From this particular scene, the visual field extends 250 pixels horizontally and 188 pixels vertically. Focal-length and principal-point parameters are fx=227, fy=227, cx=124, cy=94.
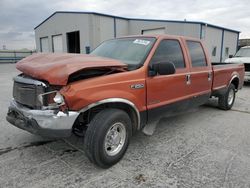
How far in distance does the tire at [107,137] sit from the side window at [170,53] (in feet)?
3.93

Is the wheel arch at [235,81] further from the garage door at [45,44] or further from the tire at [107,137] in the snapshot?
the garage door at [45,44]

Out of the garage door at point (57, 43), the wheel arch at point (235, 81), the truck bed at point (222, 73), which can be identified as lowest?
the wheel arch at point (235, 81)

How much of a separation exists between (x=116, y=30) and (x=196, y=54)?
16650mm

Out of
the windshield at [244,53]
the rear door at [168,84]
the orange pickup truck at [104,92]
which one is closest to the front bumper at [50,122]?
A: the orange pickup truck at [104,92]

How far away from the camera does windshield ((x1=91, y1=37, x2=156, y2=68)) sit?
377 centimetres

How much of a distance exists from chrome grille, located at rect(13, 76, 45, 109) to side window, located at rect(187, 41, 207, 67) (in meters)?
3.12

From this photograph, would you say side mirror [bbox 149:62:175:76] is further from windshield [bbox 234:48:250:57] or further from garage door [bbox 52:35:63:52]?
garage door [bbox 52:35:63:52]

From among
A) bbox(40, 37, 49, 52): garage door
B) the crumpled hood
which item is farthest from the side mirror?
bbox(40, 37, 49, 52): garage door

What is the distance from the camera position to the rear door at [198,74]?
464 centimetres

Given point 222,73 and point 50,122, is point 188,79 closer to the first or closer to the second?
point 222,73

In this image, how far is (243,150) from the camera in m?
3.75

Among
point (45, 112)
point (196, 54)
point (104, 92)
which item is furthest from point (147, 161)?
point (196, 54)

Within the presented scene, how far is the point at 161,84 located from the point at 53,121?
1.89m

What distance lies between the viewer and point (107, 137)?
10.4 ft
